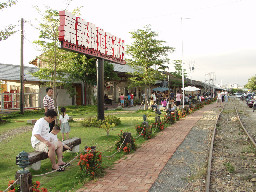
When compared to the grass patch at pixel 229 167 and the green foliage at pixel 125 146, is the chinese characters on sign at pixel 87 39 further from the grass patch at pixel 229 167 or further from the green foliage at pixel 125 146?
the grass patch at pixel 229 167

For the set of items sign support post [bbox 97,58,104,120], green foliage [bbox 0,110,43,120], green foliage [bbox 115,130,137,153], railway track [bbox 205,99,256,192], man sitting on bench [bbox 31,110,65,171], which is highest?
sign support post [bbox 97,58,104,120]

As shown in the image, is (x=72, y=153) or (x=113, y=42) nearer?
(x=72, y=153)

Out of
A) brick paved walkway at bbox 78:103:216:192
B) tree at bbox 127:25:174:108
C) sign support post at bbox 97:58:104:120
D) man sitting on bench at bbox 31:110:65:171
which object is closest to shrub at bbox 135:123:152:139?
brick paved walkway at bbox 78:103:216:192

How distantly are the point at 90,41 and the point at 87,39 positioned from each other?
26cm

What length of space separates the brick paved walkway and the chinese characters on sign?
16.3 feet

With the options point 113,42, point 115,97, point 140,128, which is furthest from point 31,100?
point 140,128

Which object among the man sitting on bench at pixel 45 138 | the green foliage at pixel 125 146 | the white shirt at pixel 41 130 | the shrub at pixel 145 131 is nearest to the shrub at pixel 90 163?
the man sitting on bench at pixel 45 138

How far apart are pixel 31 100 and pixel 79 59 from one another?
6.31 m

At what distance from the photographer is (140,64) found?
21281 millimetres

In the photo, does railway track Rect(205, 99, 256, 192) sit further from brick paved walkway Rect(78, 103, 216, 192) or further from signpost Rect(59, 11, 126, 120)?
signpost Rect(59, 11, 126, 120)

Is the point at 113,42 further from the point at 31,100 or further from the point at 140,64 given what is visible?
the point at 31,100

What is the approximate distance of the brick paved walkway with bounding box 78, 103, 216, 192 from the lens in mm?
4801

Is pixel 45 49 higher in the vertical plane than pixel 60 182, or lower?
higher

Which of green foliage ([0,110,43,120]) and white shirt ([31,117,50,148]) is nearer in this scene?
white shirt ([31,117,50,148])
